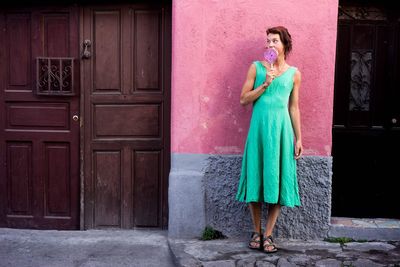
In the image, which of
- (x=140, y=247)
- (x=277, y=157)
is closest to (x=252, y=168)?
(x=277, y=157)

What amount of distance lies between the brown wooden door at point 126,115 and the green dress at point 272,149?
1.12 metres

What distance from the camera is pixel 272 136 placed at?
443 cm

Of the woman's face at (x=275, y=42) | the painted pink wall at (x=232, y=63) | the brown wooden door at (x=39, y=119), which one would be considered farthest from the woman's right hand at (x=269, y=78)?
the brown wooden door at (x=39, y=119)

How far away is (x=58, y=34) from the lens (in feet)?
17.2

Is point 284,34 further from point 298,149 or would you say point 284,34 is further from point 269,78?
point 298,149

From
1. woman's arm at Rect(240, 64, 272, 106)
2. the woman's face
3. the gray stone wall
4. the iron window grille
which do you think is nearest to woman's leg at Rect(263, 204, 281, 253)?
the gray stone wall

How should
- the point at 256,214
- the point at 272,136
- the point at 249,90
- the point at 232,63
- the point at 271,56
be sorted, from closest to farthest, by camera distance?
the point at 271,56, the point at 272,136, the point at 249,90, the point at 256,214, the point at 232,63

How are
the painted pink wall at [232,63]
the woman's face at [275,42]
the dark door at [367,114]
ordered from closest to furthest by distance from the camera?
1. the woman's face at [275,42]
2. the painted pink wall at [232,63]
3. the dark door at [367,114]

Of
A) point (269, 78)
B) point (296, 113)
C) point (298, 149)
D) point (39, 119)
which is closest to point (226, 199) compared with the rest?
point (298, 149)

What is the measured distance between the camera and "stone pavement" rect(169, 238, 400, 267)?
434 centimetres

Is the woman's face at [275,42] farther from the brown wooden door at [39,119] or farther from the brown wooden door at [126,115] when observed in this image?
the brown wooden door at [39,119]

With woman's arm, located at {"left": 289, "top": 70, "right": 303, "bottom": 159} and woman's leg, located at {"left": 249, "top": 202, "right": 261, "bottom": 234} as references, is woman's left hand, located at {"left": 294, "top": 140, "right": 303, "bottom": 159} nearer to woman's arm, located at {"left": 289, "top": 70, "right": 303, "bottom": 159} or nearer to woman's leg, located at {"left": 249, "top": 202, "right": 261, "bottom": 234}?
woman's arm, located at {"left": 289, "top": 70, "right": 303, "bottom": 159}

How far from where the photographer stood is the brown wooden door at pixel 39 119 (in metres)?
5.22

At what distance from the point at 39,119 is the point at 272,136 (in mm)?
2447
